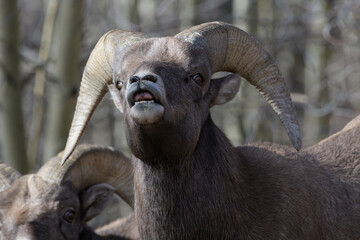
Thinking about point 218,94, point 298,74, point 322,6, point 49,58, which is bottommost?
point 298,74

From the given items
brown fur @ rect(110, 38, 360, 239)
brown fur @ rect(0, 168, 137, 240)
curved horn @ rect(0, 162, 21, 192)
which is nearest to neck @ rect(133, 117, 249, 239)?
brown fur @ rect(110, 38, 360, 239)

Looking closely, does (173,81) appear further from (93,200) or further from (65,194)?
(93,200)

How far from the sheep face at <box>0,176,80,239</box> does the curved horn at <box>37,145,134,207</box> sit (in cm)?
15

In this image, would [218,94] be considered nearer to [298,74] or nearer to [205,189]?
[205,189]

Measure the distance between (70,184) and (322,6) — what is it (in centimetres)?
1189

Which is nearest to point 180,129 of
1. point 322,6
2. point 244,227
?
point 244,227

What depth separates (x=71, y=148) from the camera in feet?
23.9

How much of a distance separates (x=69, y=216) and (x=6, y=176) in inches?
38.2

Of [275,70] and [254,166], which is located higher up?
[275,70]

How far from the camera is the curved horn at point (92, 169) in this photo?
27.9 ft

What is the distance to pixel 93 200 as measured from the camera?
8805mm

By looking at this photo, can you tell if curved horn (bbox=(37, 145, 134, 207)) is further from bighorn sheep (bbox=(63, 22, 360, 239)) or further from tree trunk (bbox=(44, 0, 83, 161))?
tree trunk (bbox=(44, 0, 83, 161))

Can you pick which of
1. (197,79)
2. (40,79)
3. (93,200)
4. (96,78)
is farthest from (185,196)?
(40,79)

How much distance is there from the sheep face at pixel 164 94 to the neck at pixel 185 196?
20 cm
